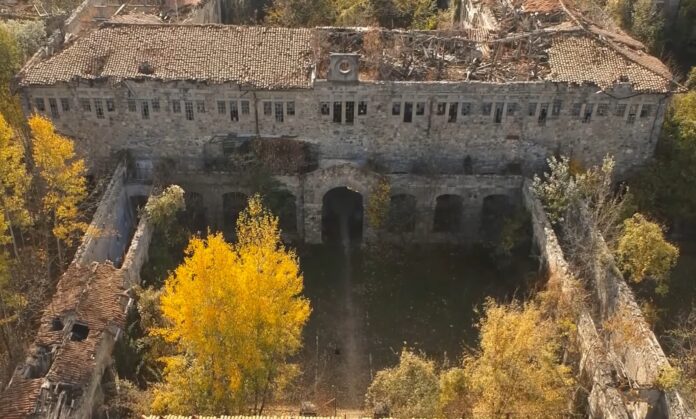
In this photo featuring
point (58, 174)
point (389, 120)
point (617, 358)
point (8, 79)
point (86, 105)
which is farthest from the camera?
point (8, 79)

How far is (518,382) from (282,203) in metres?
21.1

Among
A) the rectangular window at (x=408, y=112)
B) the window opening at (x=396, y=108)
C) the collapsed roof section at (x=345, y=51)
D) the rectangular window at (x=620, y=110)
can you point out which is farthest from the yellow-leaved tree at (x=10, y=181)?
the rectangular window at (x=620, y=110)

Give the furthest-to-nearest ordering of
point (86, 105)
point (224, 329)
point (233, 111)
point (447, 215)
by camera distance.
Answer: point (447, 215), point (233, 111), point (86, 105), point (224, 329)

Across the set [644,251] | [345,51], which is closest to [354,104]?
[345,51]

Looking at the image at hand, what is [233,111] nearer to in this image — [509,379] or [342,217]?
[342,217]

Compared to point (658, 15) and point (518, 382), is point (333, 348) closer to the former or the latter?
point (518, 382)

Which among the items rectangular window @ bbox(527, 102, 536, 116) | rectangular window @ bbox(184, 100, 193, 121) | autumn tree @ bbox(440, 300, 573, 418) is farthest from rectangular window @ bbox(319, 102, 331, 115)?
autumn tree @ bbox(440, 300, 573, 418)

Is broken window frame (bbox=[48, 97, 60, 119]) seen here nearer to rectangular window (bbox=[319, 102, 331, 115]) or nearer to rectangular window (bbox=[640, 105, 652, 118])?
rectangular window (bbox=[319, 102, 331, 115])

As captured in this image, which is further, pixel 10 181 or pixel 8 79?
pixel 8 79

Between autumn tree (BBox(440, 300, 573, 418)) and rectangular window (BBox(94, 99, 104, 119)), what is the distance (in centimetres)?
2811

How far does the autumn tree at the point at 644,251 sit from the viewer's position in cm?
3653

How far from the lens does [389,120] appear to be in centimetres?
4419

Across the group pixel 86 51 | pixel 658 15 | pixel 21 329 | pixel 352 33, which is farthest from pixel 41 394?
pixel 658 15

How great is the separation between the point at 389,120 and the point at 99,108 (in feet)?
62.1
